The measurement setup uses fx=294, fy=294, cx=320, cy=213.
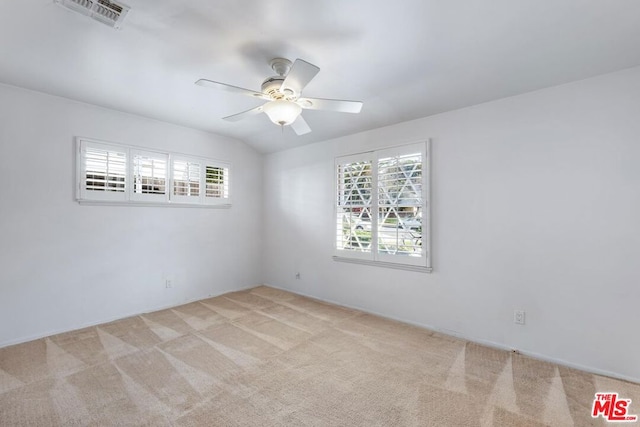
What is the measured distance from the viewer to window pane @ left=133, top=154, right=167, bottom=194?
3.71 metres

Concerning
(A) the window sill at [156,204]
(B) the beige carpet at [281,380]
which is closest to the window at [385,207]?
(B) the beige carpet at [281,380]

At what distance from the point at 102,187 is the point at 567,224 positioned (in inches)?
187

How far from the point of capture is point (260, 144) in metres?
4.85

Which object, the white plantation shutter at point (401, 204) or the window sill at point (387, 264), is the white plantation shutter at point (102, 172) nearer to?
the window sill at point (387, 264)

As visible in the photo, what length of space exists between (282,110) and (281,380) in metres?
2.08

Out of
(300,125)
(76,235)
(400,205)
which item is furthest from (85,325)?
(400,205)

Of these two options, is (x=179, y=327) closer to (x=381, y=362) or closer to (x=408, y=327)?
(x=381, y=362)

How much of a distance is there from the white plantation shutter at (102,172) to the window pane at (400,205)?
10.4 ft

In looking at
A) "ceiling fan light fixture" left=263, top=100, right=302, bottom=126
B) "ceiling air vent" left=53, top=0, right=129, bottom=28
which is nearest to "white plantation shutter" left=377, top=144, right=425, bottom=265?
"ceiling fan light fixture" left=263, top=100, right=302, bottom=126

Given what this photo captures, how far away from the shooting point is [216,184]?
180 inches

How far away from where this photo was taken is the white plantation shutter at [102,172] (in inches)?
130

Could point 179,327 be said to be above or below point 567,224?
below

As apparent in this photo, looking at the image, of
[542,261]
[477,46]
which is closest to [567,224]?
[542,261]

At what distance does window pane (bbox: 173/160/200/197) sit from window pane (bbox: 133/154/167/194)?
0.14 m
